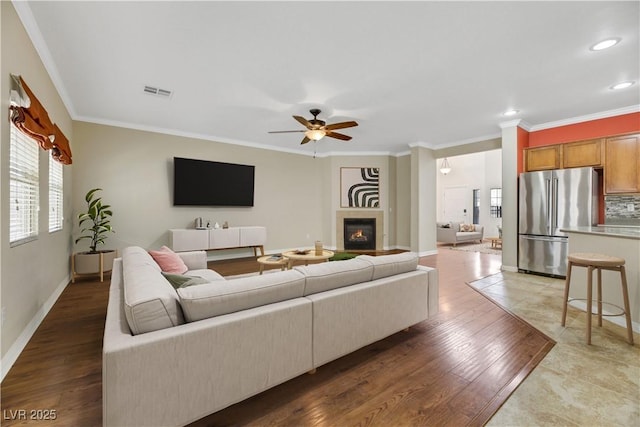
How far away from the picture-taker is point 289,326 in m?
1.70

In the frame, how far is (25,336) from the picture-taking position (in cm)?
237

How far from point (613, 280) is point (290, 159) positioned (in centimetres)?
A: 625

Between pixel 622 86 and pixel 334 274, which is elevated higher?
pixel 622 86

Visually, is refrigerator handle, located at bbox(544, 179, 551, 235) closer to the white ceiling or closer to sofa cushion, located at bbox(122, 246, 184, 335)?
the white ceiling

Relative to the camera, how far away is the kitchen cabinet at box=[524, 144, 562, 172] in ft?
15.3

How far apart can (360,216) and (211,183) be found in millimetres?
3917

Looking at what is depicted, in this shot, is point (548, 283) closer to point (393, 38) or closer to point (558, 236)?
point (558, 236)

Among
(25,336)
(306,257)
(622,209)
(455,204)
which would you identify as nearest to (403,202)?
(622,209)

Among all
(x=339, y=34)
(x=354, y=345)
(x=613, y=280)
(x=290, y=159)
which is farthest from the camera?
(x=290, y=159)

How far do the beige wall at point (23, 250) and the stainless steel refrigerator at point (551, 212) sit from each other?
21.4 ft

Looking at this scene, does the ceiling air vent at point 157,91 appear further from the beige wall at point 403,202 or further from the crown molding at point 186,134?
the beige wall at point 403,202

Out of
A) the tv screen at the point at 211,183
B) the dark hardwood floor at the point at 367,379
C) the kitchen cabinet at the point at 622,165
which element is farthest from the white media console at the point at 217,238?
the kitchen cabinet at the point at 622,165

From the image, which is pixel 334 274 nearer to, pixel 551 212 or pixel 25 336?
pixel 25 336

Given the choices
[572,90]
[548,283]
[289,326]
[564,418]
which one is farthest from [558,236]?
[289,326]
